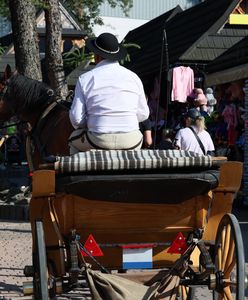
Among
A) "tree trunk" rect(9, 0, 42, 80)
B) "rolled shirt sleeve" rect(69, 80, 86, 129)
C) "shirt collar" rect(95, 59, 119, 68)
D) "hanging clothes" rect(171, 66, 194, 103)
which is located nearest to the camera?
"rolled shirt sleeve" rect(69, 80, 86, 129)

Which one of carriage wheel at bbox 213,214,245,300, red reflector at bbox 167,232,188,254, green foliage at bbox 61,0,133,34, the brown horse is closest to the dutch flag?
red reflector at bbox 167,232,188,254

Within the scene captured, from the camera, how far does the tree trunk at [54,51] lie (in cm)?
1409

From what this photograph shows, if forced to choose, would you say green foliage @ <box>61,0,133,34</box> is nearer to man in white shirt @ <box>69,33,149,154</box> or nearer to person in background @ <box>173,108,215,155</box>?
person in background @ <box>173,108,215,155</box>

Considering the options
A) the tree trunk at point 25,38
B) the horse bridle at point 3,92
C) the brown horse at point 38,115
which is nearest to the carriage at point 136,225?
the brown horse at point 38,115

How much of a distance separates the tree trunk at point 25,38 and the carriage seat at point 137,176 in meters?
8.59

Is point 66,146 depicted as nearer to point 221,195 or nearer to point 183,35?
point 221,195

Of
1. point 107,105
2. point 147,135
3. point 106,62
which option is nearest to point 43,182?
point 107,105

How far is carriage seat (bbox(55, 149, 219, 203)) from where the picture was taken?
14.4 feet

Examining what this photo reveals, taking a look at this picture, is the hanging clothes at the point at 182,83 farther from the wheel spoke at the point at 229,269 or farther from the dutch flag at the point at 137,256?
the wheel spoke at the point at 229,269

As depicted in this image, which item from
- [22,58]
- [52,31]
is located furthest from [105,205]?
[52,31]

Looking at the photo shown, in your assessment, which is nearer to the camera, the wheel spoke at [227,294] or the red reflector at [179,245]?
the wheel spoke at [227,294]

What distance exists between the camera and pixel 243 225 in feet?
34.4

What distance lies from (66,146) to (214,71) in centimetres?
751

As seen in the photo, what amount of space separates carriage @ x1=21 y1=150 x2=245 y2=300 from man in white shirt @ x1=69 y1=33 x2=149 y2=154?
2.33ft
